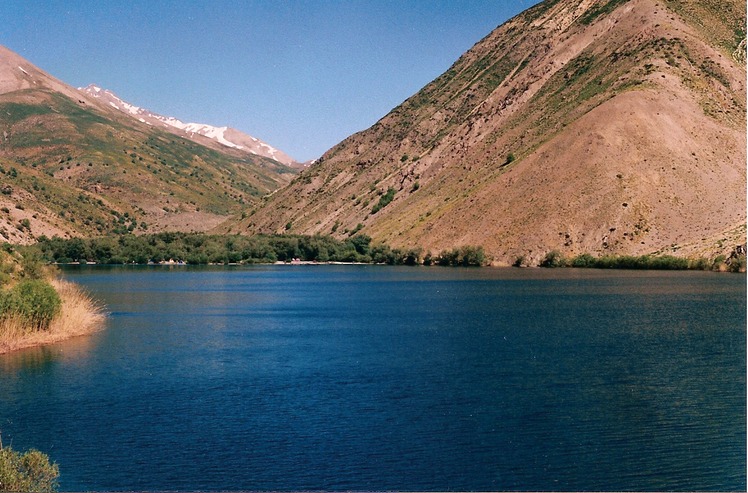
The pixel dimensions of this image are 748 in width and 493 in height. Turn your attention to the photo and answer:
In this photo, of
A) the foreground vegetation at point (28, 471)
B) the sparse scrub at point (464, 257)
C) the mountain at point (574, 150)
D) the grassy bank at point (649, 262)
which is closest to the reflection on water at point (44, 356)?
the foreground vegetation at point (28, 471)

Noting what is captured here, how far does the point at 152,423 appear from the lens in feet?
96.5

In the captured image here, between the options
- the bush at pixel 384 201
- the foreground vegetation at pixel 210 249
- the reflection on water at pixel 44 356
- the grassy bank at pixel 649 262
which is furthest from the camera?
the bush at pixel 384 201

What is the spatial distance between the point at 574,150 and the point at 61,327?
96.7 m

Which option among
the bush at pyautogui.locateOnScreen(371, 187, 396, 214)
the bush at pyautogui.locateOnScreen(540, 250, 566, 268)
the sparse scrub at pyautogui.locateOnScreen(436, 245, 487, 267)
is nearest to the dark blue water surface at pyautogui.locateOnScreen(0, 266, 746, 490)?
the bush at pyautogui.locateOnScreen(540, 250, 566, 268)

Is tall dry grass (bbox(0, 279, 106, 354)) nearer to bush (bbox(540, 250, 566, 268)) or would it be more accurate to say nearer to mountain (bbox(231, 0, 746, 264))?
bush (bbox(540, 250, 566, 268))

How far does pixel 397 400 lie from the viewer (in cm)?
3253

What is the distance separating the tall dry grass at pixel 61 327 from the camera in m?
44.7

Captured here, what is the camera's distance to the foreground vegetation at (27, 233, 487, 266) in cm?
15412

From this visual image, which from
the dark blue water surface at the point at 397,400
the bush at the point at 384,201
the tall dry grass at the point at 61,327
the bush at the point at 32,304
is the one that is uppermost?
the bush at the point at 384,201

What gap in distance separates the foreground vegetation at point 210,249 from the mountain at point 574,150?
6175 millimetres

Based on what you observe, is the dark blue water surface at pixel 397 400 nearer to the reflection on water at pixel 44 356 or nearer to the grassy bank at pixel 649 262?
the reflection on water at pixel 44 356

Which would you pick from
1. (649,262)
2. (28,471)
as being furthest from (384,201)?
(28,471)

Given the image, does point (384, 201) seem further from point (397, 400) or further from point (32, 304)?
point (397, 400)

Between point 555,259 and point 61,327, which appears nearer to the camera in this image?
point 61,327
